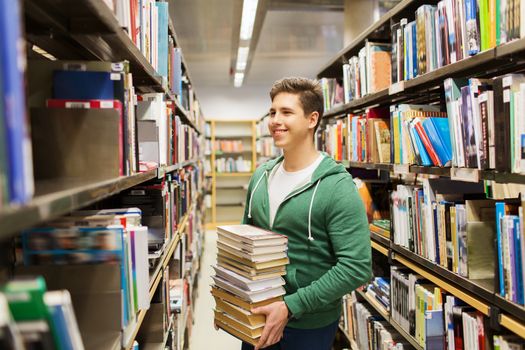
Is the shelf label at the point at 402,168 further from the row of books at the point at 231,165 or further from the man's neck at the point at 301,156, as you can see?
the row of books at the point at 231,165

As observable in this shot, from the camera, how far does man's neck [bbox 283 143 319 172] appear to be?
175 centimetres

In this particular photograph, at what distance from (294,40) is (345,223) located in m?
4.75

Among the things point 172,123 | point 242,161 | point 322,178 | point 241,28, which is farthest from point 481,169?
point 242,161

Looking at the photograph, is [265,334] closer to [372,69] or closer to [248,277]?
[248,277]

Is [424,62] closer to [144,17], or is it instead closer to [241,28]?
[144,17]

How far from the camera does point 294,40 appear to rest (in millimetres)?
5781

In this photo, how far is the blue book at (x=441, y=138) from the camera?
170 cm

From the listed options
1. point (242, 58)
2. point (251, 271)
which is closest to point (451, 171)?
point (251, 271)

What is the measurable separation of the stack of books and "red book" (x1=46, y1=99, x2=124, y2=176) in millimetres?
637

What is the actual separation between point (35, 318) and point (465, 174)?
1448mm

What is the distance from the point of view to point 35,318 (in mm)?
599

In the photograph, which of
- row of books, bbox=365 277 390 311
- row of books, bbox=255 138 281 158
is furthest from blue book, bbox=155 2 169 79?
row of books, bbox=255 138 281 158

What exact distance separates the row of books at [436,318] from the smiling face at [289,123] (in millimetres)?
896

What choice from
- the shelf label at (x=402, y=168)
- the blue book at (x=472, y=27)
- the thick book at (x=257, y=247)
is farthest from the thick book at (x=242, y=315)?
the blue book at (x=472, y=27)
